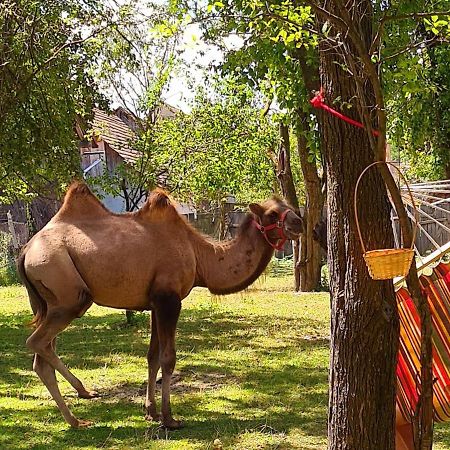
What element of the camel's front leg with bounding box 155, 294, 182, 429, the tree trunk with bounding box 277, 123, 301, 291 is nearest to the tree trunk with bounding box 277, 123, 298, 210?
the tree trunk with bounding box 277, 123, 301, 291

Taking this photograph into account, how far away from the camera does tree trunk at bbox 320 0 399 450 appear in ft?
11.0

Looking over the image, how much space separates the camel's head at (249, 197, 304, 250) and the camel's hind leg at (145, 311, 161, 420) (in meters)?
1.23

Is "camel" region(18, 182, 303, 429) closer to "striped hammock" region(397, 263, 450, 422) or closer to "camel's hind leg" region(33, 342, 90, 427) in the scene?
"camel's hind leg" region(33, 342, 90, 427)

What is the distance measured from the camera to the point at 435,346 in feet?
15.1

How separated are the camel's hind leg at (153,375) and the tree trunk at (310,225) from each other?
319 inches

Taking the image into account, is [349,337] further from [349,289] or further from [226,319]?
[226,319]

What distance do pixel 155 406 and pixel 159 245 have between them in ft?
4.29

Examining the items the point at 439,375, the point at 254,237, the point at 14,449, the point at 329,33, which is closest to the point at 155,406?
the point at 14,449

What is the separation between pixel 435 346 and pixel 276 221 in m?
2.21

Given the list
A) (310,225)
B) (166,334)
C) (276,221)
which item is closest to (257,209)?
(276,221)

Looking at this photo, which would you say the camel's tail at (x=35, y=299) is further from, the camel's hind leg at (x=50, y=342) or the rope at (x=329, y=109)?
the rope at (x=329, y=109)

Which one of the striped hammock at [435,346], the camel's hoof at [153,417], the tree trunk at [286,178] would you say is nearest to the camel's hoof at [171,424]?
the camel's hoof at [153,417]

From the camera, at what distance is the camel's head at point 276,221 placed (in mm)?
6395

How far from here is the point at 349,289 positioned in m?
3.40
